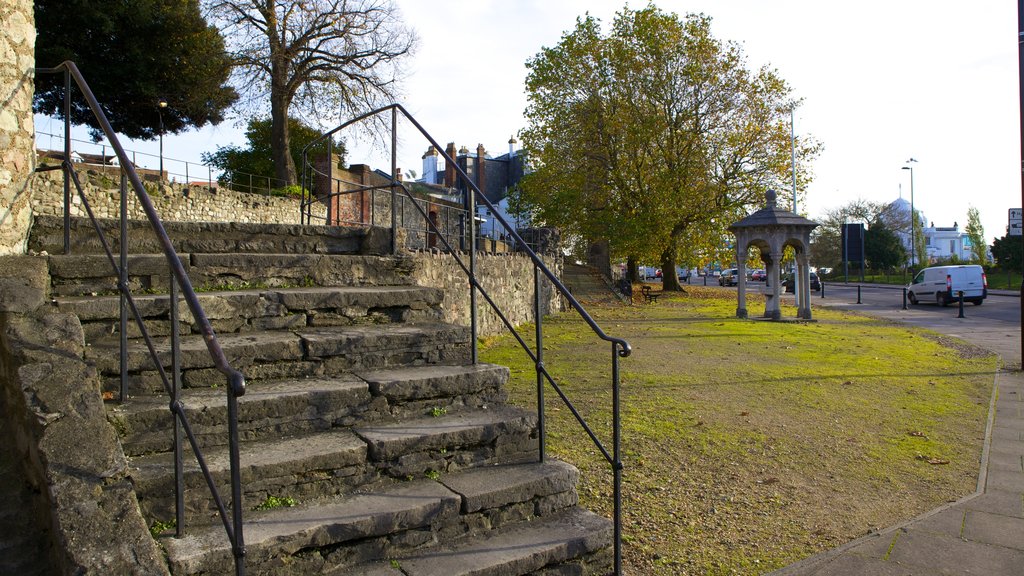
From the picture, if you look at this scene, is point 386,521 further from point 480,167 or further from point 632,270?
point 480,167

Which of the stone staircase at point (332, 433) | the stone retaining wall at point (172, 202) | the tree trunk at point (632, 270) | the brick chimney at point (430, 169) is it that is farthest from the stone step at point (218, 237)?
the brick chimney at point (430, 169)

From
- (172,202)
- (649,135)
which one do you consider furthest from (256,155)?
(649,135)

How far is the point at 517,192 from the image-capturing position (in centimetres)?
3142

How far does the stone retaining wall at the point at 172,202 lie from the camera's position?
44.4 feet

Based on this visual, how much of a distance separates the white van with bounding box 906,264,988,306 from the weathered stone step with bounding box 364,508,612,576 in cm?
2585

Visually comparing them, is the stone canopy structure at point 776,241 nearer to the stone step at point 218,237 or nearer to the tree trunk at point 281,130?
the tree trunk at point 281,130

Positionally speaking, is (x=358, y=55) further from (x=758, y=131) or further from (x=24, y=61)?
(x=24, y=61)

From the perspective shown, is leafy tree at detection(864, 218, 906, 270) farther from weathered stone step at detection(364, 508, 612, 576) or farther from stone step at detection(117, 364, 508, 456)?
weathered stone step at detection(364, 508, 612, 576)

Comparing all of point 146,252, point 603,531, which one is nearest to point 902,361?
point 603,531

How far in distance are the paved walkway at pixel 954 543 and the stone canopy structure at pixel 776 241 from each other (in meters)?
14.2

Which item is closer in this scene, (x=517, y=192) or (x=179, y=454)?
(x=179, y=454)

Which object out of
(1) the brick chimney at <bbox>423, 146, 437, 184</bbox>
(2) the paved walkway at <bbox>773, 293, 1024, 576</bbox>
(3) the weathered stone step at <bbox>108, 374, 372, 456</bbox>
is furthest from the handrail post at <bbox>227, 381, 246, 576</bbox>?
(1) the brick chimney at <bbox>423, 146, 437, 184</bbox>

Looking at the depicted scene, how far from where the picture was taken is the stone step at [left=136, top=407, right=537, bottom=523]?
104 inches

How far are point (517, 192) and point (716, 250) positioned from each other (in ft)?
31.9
